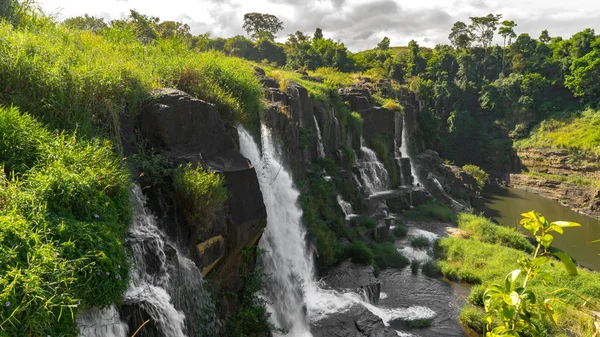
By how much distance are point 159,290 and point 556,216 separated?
3284 cm

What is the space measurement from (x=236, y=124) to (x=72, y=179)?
511cm

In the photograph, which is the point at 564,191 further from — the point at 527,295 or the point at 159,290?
the point at 527,295

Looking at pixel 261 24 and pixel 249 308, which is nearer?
pixel 249 308

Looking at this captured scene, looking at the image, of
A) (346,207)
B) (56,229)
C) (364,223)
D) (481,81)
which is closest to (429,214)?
(346,207)

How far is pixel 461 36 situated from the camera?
6081 cm

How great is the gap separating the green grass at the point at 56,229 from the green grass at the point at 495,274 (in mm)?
9951

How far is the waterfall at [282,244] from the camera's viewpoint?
360 inches

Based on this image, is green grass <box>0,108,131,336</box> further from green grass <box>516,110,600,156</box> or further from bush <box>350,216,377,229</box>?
green grass <box>516,110,600,156</box>

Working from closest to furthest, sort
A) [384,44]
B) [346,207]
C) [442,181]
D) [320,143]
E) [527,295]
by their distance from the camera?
[527,295]
[346,207]
[320,143]
[442,181]
[384,44]

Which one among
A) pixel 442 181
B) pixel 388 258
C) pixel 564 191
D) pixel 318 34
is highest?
pixel 318 34

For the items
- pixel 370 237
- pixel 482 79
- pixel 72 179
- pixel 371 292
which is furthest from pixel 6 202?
pixel 482 79

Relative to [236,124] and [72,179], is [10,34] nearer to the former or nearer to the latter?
[72,179]

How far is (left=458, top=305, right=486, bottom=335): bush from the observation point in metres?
10.7

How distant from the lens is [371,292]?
1155 centimetres
